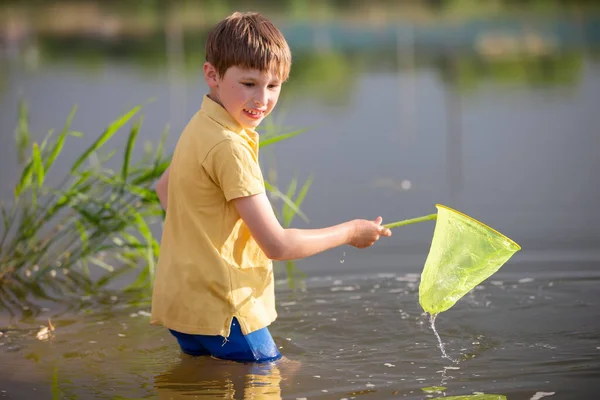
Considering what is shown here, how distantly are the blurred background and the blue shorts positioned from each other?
145 cm

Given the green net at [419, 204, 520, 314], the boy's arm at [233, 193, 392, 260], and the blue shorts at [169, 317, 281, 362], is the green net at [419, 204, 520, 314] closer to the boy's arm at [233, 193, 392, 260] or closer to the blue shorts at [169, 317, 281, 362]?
the boy's arm at [233, 193, 392, 260]

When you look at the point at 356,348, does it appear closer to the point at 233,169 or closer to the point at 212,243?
the point at 212,243

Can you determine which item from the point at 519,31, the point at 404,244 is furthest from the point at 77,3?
the point at 404,244

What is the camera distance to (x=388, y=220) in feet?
18.5

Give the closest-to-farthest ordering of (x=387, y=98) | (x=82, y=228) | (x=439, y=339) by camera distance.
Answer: (x=439, y=339) < (x=82, y=228) < (x=387, y=98)

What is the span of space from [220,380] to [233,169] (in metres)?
0.66

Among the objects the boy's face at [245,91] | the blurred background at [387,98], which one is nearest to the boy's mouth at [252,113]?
the boy's face at [245,91]

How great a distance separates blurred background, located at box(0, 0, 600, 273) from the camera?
5973mm

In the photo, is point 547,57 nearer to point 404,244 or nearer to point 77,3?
point 77,3

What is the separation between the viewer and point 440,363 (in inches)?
140

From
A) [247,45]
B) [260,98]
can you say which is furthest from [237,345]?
[247,45]

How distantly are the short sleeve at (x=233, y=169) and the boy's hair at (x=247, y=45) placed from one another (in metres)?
0.24

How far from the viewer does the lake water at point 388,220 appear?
3455 millimetres

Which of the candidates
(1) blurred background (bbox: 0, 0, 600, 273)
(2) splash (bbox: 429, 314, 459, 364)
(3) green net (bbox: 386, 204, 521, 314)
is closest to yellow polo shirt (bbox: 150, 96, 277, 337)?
(3) green net (bbox: 386, 204, 521, 314)
